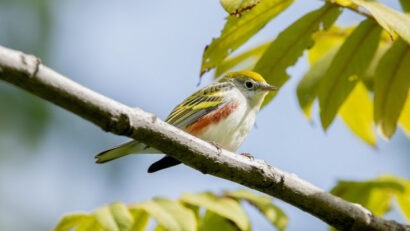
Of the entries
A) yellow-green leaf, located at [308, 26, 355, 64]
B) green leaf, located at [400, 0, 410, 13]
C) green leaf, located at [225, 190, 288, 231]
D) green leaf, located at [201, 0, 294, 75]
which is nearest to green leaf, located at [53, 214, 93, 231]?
green leaf, located at [225, 190, 288, 231]

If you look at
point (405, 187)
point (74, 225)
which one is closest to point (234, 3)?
point (74, 225)

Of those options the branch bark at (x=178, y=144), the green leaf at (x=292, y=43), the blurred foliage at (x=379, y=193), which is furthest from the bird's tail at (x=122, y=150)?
the blurred foliage at (x=379, y=193)

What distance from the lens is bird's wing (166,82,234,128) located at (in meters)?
3.92

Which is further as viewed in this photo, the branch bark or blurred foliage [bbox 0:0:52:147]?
blurred foliage [bbox 0:0:52:147]

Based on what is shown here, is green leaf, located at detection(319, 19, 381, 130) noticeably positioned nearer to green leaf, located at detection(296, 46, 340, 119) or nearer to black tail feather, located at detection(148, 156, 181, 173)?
green leaf, located at detection(296, 46, 340, 119)

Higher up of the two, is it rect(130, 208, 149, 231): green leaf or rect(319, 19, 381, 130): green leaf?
rect(319, 19, 381, 130): green leaf

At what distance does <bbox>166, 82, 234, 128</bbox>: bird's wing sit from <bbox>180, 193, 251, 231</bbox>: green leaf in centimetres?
90

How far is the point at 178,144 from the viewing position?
222cm

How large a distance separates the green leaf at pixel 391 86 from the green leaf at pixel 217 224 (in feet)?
2.98

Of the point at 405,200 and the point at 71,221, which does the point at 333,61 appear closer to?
the point at 405,200

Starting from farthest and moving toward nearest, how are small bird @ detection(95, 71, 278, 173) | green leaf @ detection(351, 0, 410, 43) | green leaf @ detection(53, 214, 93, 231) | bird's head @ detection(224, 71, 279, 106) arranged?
bird's head @ detection(224, 71, 279, 106), small bird @ detection(95, 71, 278, 173), green leaf @ detection(53, 214, 93, 231), green leaf @ detection(351, 0, 410, 43)

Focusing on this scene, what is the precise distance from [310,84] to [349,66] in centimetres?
25

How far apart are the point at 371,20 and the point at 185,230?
1415 millimetres

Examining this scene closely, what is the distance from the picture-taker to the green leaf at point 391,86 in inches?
116
